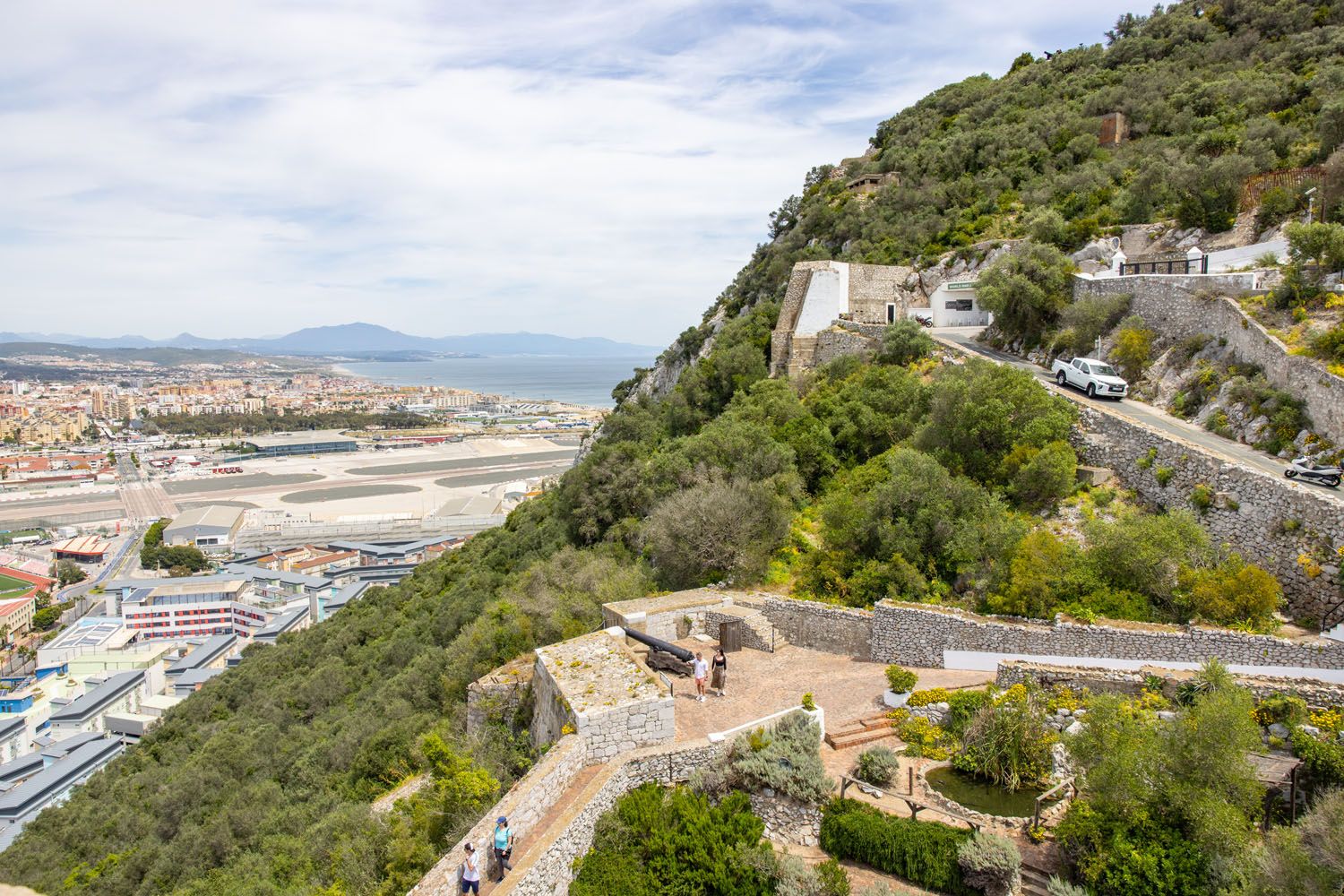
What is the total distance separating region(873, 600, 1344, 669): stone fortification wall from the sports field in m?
53.7

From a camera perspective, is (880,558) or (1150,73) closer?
(880,558)

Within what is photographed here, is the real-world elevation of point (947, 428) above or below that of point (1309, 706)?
above

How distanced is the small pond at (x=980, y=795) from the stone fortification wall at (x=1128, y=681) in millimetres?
1863

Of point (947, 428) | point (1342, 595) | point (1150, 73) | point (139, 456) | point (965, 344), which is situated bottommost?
point (139, 456)

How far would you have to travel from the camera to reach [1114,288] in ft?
61.9

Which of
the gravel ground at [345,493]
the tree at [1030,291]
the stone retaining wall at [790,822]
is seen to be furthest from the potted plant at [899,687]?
the gravel ground at [345,493]

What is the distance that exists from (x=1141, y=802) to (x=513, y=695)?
259 inches

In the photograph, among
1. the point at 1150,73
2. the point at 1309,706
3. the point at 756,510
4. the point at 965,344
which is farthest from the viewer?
the point at 1150,73

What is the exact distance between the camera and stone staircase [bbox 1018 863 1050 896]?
6.12 meters

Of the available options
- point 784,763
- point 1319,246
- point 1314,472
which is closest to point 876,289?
point 1319,246

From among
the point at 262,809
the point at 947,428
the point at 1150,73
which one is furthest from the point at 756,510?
the point at 1150,73

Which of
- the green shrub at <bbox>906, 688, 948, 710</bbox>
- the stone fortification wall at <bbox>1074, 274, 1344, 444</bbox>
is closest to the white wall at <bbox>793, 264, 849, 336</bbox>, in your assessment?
the stone fortification wall at <bbox>1074, 274, 1344, 444</bbox>

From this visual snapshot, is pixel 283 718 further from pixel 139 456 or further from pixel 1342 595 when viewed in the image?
pixel 139 456

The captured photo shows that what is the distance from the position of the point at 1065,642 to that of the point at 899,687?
2.31 meters
